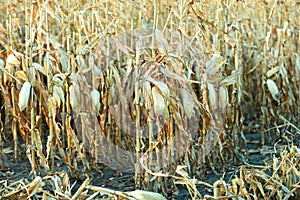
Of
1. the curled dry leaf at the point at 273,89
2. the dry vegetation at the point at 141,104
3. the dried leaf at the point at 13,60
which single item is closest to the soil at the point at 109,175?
the dry vegetation at the point at 141,104

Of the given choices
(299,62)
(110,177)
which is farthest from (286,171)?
(299,62)

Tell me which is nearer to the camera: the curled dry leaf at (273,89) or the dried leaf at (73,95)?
the dried leaf at (73,95)

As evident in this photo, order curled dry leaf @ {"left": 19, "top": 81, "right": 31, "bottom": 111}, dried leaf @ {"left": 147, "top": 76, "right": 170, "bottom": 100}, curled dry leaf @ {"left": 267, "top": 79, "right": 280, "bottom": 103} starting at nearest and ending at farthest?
dried leaf @ {"left": 147, "top": 76, "right": 170, "bottom": 100} < curled dry leaf @ {"left": 19, "top": 81, "right": 31, "bottom": 111} < curled dry leaf @ {"left": 267, "top": 79, "right": 280, "bottom": 103}

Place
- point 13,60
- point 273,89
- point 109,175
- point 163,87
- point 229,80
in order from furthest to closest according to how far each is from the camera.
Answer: point 273,89
point 109,175
point 229,80
point 13,60
point 163,87

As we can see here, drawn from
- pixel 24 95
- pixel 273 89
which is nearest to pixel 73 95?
pixel 24 95

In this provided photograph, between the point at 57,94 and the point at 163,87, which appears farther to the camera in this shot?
the point at 57,94

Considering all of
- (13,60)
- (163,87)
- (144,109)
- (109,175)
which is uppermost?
(13,60)

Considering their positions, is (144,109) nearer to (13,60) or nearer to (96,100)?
(96,100)

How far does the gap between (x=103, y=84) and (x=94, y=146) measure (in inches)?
10.5

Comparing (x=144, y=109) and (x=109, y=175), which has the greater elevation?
(x=144, y=109)

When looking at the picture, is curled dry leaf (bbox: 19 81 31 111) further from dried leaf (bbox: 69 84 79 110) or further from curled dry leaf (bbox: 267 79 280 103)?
curled dry leaf (bbox: 267 79 280 103)

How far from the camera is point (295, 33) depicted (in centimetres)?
329

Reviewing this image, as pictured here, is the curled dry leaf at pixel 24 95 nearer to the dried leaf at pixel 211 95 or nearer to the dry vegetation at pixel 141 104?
the dry vegetation at pixel 141 104

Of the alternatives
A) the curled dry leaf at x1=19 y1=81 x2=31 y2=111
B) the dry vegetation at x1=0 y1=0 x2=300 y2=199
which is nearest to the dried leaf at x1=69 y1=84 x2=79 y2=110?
the dry vegetation at x1=0 y1=0 x2=300 y2=199
